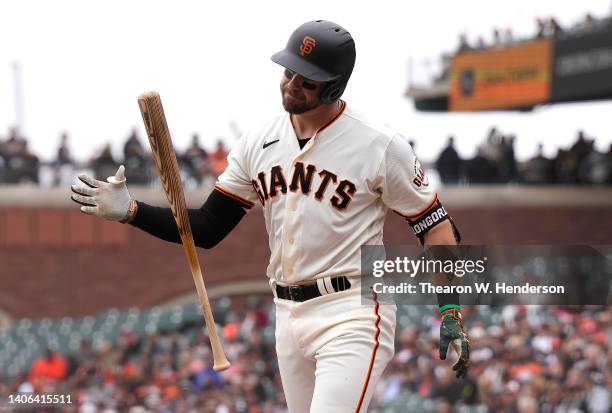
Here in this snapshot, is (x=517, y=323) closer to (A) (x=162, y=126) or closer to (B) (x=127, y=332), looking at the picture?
(B) (x=127, y=332)

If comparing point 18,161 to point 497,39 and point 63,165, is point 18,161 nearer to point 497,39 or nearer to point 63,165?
point 63,165

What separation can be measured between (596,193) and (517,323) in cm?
800

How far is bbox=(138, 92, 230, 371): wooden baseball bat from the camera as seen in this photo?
14.6ft

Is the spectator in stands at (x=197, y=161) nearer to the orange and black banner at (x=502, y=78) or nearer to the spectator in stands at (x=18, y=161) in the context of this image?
the spectator in stands at (x=18, y=161)

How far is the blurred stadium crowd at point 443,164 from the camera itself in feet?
57.3

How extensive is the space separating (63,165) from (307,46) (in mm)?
14657

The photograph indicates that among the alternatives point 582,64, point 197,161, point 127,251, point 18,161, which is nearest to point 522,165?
point 582,64

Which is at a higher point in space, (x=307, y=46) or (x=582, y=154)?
(x=307, y=46)

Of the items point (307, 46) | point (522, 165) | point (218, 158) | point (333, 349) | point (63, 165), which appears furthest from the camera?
point (522, 165)

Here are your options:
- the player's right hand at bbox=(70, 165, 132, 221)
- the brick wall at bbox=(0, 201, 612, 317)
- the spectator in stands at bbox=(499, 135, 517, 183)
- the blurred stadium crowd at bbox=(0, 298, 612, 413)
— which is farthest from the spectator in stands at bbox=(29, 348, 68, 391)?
the player's right hand at bbox=(70, 165, 132, 221)

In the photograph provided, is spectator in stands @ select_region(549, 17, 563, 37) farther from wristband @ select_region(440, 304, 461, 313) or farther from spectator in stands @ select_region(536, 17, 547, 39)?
wristband @ select_region(440, 304, 461, 313)

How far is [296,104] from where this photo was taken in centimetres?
438

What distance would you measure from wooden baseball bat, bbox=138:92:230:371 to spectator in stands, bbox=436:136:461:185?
13909mm

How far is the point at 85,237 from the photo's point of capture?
1980cm
